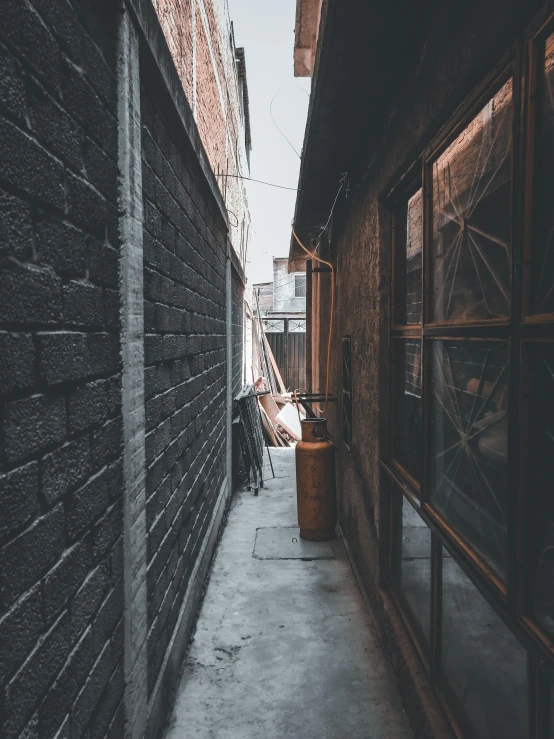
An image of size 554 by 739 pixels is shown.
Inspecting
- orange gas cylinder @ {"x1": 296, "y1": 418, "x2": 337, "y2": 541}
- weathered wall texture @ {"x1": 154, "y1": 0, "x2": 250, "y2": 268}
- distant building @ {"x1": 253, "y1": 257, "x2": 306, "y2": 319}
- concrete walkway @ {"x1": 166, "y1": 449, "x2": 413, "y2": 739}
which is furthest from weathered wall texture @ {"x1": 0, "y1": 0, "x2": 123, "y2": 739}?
distant building @ {"x1": 253, "y1": 257, "x2": 306, "y2": 319}

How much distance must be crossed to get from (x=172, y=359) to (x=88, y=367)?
3.62 feet

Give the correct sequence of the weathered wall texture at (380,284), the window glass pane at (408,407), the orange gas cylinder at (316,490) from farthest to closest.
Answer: the orange gas cylinder at (316,490), the window glass pane at (408,407), the weathered wall texture at (380,284)

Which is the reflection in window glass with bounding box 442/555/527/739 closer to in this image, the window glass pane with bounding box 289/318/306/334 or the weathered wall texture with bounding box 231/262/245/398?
the weathered wall texture with bounding box 231/262/245/398

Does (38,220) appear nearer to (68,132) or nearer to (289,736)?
(68,132)

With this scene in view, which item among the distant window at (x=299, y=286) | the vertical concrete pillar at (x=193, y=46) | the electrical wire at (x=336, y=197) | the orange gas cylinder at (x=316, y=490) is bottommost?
the orange gas cylinder at (x=316, y=490)

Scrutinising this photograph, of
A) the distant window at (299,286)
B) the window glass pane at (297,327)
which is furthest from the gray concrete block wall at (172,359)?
the distant window at (299,286)

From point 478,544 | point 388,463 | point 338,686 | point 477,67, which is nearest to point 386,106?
point 477,67

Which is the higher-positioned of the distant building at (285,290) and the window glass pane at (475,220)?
the distant building at (285,290)

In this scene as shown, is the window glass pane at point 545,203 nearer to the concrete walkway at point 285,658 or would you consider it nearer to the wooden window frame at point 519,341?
the wooden window frame at point 519,341

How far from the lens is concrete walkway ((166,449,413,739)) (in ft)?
7.55

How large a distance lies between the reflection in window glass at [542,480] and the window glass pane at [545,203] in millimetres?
A: 129

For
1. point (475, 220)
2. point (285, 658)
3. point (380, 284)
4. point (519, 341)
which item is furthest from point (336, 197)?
point (285, 658)

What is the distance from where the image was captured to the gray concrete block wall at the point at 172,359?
76.8 inches

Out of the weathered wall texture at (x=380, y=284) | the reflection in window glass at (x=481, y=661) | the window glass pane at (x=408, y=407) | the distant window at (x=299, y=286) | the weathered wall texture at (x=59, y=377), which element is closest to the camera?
the weathered wall texture at (x=59, y=377)
